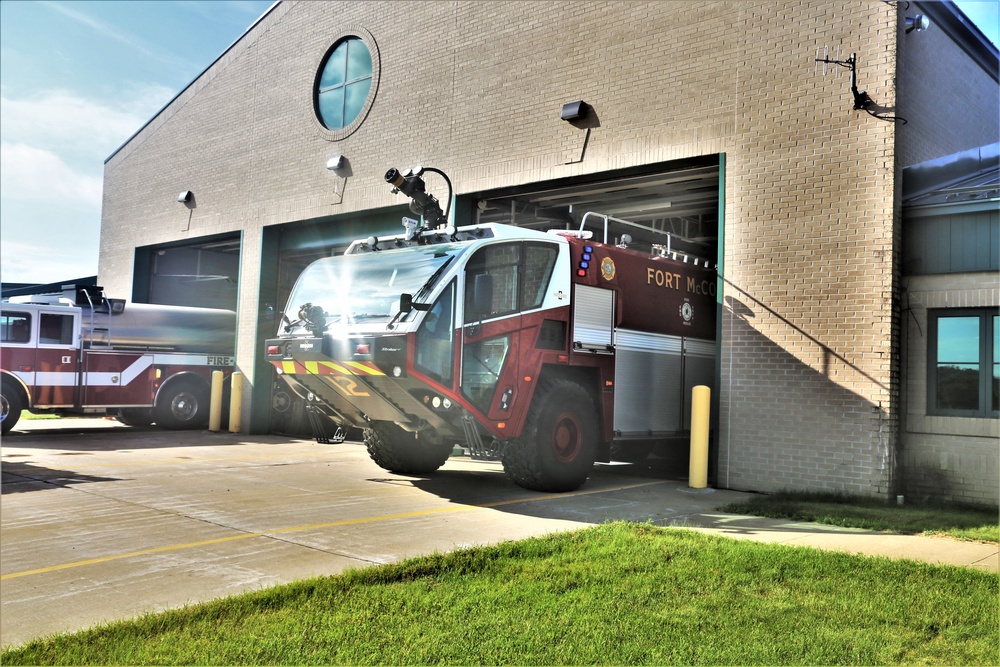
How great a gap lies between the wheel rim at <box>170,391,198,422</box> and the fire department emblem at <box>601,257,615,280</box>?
12.0 m


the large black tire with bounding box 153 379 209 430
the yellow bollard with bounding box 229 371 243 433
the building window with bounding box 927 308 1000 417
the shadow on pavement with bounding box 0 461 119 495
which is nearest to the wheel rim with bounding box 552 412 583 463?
the building window with bounding box 927 308 1000 417

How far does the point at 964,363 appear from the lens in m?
9.76

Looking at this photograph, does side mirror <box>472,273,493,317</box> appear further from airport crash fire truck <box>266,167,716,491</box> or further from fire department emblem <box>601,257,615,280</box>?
fire department emblem <box>601,257,615,280</box>

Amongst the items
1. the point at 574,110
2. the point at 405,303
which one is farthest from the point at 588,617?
the point at 574,110

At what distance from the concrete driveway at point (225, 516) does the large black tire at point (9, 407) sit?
4.90ft

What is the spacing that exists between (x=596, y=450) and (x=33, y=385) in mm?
11603

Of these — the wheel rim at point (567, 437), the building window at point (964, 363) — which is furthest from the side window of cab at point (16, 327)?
the building window at point (964, 363)

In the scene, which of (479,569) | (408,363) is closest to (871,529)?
(479,569)

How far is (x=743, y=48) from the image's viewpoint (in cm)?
1118

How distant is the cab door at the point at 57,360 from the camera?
1645cm

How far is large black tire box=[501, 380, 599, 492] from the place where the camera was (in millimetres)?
9836

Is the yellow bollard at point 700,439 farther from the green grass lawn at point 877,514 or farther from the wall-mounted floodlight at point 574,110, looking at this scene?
the wall-mounted floodlight at point 574,110

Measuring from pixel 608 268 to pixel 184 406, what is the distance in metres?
12.2

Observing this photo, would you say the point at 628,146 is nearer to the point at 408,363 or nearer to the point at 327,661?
the point at 408,363
